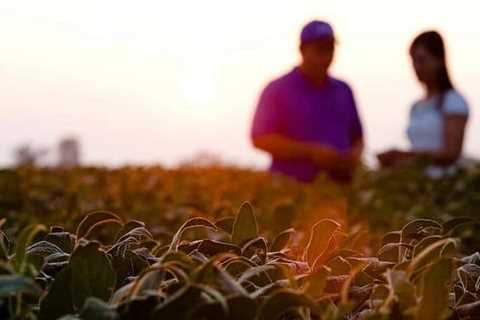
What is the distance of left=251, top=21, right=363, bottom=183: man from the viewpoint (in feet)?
29.1

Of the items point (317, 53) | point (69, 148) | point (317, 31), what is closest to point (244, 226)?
point (317, 31)

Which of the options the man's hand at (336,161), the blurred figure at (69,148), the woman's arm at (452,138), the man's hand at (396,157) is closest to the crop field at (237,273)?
the woman's arm at (452,138)

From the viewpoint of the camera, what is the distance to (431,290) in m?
1.62

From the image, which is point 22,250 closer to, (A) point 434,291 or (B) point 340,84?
(A) point 434,291

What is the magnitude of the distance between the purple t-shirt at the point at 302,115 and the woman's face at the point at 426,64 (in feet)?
2.78

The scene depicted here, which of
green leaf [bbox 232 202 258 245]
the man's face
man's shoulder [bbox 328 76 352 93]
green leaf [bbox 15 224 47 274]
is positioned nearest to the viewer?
green leaf [bbox 15 224 47 274]

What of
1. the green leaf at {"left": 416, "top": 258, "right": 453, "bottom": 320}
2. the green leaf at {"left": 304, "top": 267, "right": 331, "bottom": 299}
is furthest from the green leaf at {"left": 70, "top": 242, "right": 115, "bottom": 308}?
the green leaf at {"left": 416, "top": 258, "right": 453, "bottom": 320}

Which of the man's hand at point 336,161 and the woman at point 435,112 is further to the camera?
the man's hand at point 336,161

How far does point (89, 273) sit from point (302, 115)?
23.9 ft

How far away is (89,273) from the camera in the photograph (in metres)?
1.76

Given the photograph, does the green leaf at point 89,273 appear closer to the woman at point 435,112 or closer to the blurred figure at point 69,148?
the woman at point 435,112

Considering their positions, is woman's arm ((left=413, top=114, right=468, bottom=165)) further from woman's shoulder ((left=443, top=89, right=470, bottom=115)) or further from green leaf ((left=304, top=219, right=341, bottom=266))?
green leaf ((left=304, top=219, right=341, bottom=266))

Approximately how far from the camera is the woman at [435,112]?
8539 mm

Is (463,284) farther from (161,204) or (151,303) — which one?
(161,204)
